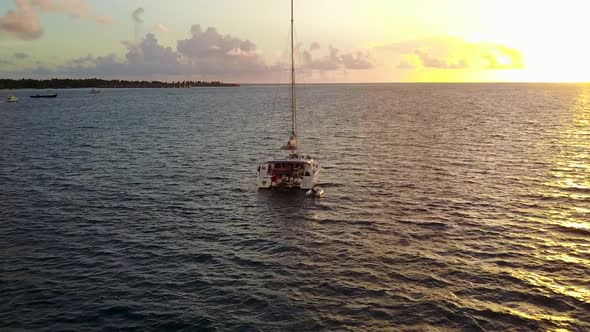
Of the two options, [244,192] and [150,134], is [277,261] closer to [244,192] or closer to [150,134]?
[244,192]

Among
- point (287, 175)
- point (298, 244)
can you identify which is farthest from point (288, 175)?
point (298, 244)

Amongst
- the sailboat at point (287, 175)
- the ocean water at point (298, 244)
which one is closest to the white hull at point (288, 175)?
the sailboat at point (287, 175)

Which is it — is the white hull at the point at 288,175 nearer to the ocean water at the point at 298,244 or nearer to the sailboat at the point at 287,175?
the sailboat at the point at 287,175

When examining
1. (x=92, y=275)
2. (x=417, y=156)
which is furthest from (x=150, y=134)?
(x=92, y=275)

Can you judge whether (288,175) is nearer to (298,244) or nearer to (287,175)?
(287,175)

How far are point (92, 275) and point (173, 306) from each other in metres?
7.37

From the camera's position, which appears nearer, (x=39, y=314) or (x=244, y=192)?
(x=39, y=314)

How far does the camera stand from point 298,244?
1371 inches

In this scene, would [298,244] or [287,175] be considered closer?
[298,244]

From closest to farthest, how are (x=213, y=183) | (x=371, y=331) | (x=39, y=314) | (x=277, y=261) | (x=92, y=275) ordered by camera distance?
(x=371, y=331) < (x=39, y=314) < (x=92, y=275) < (x=277, y=261) < (x=213, y=183)

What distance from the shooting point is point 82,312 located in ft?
80.3

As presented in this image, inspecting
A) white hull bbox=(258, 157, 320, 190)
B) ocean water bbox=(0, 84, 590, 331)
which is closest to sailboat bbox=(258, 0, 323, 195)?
white hull bbox=(258, 157, 320, 190)

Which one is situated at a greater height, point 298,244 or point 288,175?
point 288,175

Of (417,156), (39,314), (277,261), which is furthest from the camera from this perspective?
(417,156)
